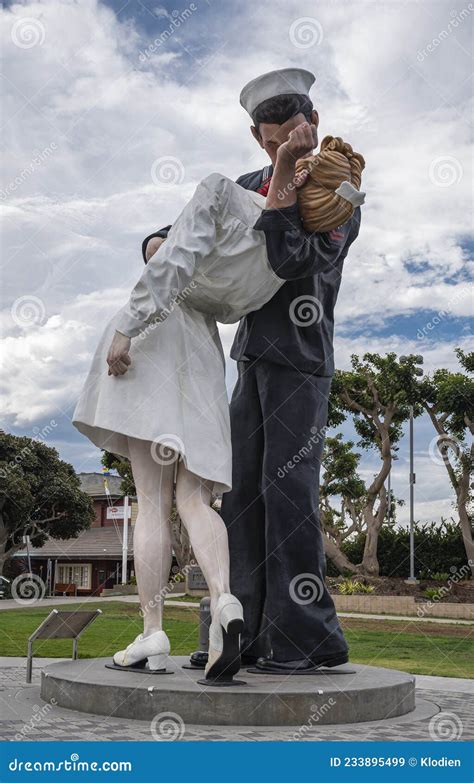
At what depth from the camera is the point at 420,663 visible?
353 inches

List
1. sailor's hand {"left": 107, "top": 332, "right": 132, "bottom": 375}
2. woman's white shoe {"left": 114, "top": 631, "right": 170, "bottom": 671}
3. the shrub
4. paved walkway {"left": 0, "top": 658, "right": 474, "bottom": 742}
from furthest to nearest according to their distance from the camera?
the shrub
woman's white shoe {"left": 114, "top": 631, "right": 170, "bottom": 671}
sailor's hand {"left": 107, "top": 332, "right": 132, "bottom": 375}
paved walkway {"left": 0, "top": 658, "right": 474, "bottom": 742}

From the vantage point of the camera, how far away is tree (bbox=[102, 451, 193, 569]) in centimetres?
2442

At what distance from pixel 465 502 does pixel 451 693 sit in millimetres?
19145

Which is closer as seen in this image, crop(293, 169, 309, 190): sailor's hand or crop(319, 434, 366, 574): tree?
crop(293, 169, 309, 190): sailor's hand

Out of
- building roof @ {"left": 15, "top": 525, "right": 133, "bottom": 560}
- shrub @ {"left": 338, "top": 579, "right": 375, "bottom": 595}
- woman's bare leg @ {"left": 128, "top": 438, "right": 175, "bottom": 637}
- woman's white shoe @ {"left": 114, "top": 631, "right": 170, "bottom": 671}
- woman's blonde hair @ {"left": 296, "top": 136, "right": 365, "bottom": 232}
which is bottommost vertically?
shrub @ {"left": 338, "top": 579, "right": 375, "bottom": 595}

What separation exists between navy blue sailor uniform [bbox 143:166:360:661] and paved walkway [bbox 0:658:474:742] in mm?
787

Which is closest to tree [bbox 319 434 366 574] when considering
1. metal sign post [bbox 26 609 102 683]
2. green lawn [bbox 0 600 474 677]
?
green lawn [bbox 0 600 474 677]

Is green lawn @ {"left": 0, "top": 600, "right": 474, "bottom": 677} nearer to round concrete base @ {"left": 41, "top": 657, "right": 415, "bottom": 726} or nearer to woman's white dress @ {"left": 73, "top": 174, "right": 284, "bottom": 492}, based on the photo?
round concrete base @ {"left": 41, "top": 657, "right": 415, "bottom": 726}

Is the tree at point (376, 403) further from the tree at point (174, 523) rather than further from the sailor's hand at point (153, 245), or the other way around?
the sailor's hand at point (153, 245)

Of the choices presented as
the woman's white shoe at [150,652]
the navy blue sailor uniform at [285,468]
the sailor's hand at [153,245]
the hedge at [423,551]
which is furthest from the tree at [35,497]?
the woman's white shoe at [150,652]

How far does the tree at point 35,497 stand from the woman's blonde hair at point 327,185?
1021 inches

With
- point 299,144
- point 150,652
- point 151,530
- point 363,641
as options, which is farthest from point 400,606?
point 299,144

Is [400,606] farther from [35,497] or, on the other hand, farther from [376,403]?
[35,497]

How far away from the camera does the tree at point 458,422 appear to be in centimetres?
2353
